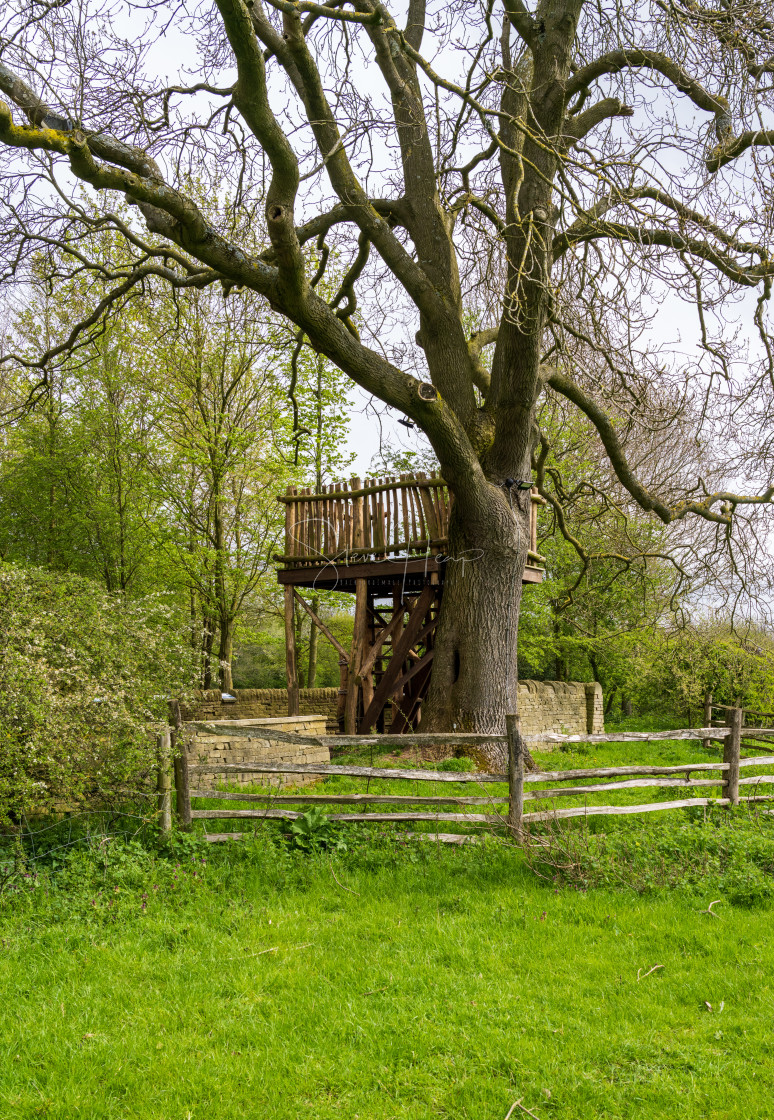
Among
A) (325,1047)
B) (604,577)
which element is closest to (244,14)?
(325,1047)

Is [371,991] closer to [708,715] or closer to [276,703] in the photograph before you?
[276,703]

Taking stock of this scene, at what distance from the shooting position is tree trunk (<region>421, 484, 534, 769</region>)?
9.73 meters

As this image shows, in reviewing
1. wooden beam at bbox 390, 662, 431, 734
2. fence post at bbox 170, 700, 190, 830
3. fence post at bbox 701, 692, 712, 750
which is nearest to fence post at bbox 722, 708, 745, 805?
fence post at bbox 170, 700, 190, 830

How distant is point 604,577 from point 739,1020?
1766 cm

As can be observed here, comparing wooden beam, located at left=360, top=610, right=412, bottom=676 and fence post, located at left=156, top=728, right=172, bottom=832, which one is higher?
wooden beam, located at left=360, top=610, right=412, bottom=676

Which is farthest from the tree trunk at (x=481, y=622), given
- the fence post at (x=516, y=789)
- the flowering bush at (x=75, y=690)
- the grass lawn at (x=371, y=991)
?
the flowering bush at (x=75, y=690)

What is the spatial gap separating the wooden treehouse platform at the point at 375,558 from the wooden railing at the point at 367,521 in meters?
0.01

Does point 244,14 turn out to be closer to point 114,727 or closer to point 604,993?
point 114,727

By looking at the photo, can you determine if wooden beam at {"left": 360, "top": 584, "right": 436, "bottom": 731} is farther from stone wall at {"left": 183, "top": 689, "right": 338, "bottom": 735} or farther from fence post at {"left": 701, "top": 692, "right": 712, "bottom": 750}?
fence post at {"left": 701, "top": 692, "right": 712, "bottom": 750}

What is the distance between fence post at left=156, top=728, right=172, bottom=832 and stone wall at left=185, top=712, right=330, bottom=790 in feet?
4.61

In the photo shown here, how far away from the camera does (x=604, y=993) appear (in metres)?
4.32

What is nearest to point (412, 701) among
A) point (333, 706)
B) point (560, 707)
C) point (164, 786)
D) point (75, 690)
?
point (333, 706)

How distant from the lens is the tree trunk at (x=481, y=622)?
31.9ft

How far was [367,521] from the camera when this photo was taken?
41.3 feet
